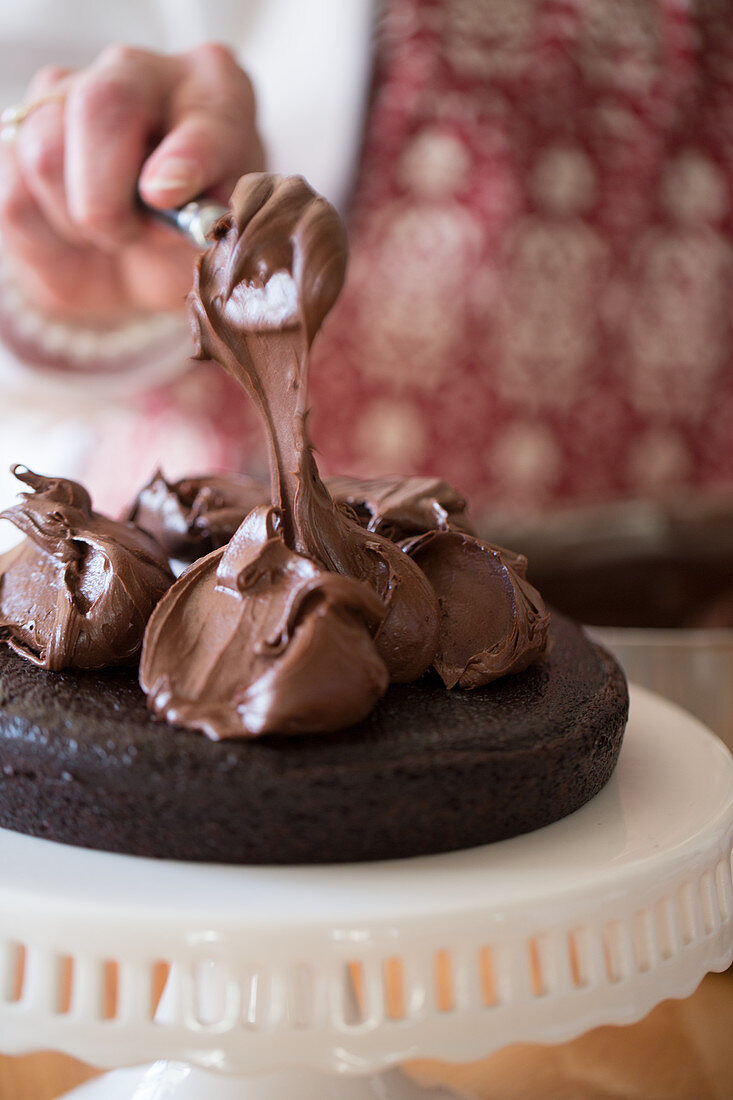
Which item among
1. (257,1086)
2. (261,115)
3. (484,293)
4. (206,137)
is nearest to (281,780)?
(257,1086)

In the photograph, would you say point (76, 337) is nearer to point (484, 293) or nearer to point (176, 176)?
point (176, 176)

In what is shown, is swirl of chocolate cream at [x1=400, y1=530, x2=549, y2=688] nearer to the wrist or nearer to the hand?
the hand

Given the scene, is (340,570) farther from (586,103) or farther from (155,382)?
(586,103)

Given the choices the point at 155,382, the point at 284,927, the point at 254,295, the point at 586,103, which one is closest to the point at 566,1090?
the point at 284,927

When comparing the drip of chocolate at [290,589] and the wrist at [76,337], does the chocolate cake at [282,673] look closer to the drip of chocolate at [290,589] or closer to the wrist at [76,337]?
the drip of chocolate at [290,589]

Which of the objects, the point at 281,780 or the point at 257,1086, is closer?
the point at 281,780
